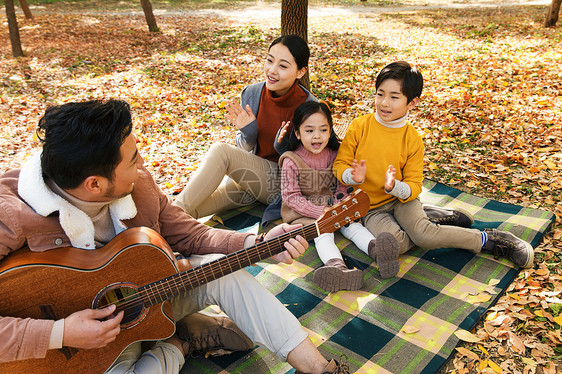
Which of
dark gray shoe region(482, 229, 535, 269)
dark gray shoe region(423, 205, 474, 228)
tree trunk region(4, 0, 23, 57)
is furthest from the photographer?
tree trunk region(4, 0, 23, 57)

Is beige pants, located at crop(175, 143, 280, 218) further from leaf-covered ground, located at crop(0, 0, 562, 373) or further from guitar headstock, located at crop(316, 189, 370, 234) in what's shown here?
guitar headstock, located at crop(316, 189, 370, 234)

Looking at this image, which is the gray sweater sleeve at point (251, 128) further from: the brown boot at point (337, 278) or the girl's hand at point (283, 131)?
the brown boot at point (337, 278)

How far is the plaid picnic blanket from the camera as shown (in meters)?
2.55

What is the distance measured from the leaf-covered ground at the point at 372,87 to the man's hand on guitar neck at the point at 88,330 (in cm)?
199

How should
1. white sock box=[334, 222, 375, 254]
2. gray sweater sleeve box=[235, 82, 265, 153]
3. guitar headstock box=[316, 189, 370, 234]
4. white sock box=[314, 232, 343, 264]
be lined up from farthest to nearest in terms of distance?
gray sweater sleeve box=[235, 82, 265, 153]
white sock box=[334, 222, 375, 254]
white sock box=[314, 232, 343, 264]
guitar headstock box=[316, 189, 370, 234]

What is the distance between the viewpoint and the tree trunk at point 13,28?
9310mm

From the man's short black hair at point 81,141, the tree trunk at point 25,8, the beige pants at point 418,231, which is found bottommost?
the beige pants at point 418,231

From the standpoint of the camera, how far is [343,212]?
2.38 metres

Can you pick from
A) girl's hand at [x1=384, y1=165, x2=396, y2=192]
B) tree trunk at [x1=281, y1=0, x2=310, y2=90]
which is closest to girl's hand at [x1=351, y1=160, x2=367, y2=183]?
girl's hand at [x1=384, y1=165, x2=396, y2=192]

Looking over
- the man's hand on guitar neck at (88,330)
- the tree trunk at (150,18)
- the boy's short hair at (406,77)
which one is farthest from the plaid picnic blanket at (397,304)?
the tree trunk at (150,18)

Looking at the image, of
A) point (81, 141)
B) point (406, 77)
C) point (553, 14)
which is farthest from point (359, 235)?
point (553, 14)

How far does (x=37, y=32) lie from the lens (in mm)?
12992

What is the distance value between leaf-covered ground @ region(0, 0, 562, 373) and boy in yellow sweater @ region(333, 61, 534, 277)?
1.31 feet

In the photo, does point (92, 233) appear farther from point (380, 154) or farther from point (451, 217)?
point (451, 217)
